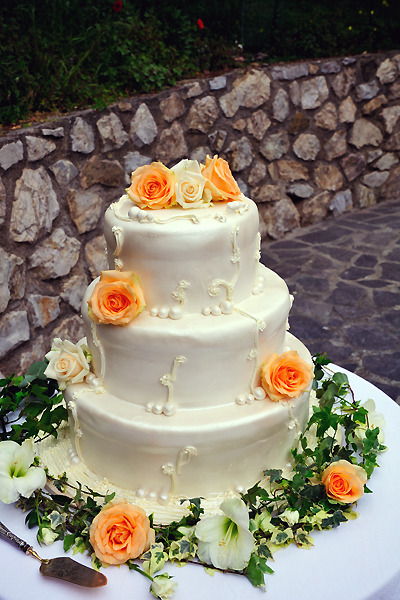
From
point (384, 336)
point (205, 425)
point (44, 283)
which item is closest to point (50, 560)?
point (205, 425)

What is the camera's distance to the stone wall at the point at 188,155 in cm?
336

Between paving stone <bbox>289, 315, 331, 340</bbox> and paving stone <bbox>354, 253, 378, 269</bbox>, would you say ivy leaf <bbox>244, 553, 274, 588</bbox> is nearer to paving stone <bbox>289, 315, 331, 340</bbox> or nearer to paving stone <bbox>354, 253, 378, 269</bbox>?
paving stone <bbox>289, 315, 331, 340</bbox>

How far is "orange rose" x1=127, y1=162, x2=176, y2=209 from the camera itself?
Answer: 178 cm

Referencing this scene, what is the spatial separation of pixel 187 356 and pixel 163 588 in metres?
0.65

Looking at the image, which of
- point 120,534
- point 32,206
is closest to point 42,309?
point 32,206

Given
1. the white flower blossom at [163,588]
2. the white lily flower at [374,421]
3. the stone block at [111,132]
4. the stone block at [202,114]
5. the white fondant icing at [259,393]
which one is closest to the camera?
the white flower blossom at [163,588]

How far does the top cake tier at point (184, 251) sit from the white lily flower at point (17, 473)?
612 millimetres

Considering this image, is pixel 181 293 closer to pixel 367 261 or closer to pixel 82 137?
pixel 82 137

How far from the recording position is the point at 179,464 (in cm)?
174

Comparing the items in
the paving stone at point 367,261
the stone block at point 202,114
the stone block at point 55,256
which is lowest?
the paving stone at point 367,261

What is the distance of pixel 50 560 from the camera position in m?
1.57

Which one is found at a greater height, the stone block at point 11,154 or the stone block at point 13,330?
the stone block at point 11,154

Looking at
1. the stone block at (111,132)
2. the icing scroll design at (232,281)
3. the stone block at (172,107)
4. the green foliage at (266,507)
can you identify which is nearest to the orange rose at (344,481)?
the green foliage at (266,507)

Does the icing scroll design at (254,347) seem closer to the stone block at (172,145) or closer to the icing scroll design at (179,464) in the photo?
the icing scroll design at (179,464)
